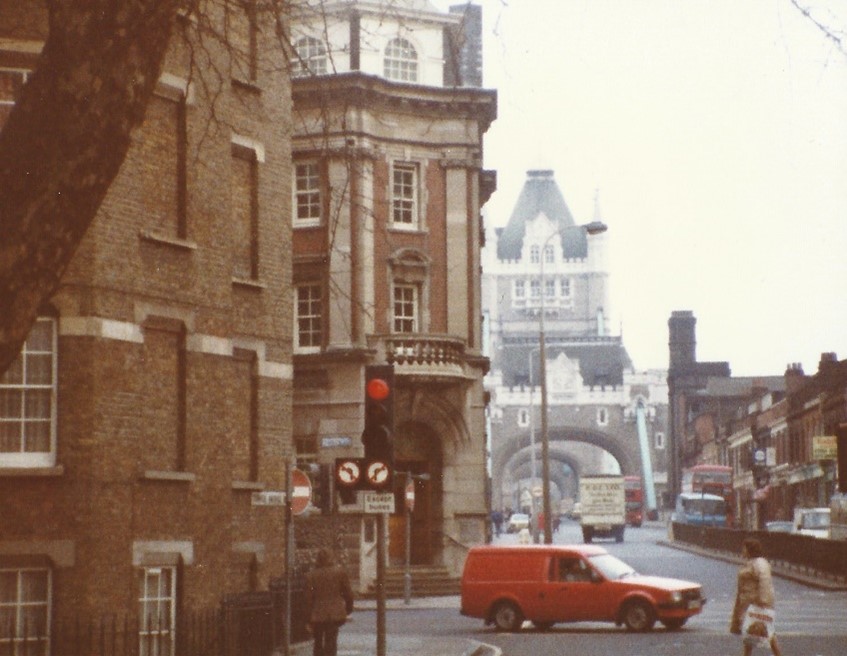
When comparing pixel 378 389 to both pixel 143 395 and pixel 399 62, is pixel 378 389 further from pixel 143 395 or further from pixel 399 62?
pixel 399 62

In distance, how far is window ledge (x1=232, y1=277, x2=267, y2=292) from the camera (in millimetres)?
26031

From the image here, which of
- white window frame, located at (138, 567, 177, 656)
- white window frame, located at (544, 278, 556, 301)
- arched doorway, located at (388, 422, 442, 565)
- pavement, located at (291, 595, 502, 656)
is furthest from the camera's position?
white window frame, located at (544, 278, 556, 301)

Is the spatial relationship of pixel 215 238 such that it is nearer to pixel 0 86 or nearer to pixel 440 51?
pixel 0 86

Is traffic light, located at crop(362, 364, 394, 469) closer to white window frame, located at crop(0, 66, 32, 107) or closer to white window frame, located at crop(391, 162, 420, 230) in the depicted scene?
white window frame, located at crop(0, 66, 32, 107)

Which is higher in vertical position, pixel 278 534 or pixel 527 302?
pixel 527 302

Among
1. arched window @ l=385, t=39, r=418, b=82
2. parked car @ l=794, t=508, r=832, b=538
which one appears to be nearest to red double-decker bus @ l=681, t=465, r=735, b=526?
A: parked car @ l=794, t=508, r=832, b=538

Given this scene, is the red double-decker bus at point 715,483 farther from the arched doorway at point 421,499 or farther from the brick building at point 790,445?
the arched doorway at point 421,499

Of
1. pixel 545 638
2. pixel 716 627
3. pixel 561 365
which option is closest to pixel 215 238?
pixel 545 638

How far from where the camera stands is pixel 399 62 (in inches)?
→ 1977

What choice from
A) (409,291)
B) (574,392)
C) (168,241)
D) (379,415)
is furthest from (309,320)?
(574,392)

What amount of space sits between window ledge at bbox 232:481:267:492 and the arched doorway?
21799 millimetres

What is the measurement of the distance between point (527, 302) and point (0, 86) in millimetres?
179122

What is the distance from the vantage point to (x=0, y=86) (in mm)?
20750

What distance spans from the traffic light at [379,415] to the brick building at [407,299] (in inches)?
1016
